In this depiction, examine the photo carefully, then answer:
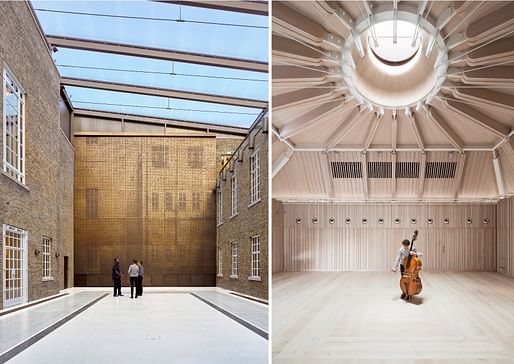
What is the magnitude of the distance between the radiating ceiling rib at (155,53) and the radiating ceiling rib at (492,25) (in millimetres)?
3026

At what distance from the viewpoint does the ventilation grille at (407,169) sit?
26.6 feet

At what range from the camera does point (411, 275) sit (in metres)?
8.46

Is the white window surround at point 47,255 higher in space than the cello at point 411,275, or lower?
higher

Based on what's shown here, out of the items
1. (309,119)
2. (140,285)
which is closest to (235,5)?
(309,119)

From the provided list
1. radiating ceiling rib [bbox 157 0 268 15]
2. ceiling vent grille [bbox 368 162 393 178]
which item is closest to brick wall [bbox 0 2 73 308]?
radiating ceiling rib [bbox 157 0 268 15]

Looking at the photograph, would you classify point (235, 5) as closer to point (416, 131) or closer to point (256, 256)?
point (416, 131)

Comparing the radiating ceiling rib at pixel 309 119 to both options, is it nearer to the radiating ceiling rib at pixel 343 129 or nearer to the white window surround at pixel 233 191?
the radiating ceiling rib at pixel 343 129

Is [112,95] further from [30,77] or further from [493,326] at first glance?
[493,326]

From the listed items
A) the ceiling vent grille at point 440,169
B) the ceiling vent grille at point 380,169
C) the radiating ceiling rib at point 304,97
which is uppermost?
the radiating ceiling rib at point 304,97

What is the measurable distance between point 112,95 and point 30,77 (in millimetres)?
966

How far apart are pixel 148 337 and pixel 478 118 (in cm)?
518

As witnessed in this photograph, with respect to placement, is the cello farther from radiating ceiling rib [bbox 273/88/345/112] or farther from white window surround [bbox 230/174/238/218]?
white window surround [bbox 230/174/238/218]

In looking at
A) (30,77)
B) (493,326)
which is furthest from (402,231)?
(30,77)

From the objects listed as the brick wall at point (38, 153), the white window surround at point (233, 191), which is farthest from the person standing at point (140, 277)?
the white window surround at point (233, 191)
